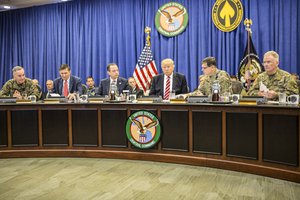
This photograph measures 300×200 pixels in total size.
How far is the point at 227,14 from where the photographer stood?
700 centimetres

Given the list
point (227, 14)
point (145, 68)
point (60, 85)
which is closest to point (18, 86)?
point (60, 85)

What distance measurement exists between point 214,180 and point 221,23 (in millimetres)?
4635

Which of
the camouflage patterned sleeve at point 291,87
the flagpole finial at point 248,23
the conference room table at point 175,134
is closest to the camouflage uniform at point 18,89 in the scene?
the conference room table at point 175,134

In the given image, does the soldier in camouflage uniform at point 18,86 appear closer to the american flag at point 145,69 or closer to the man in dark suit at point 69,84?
the man in dark suit at point 69,84

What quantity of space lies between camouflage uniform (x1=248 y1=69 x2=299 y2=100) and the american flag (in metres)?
3.83

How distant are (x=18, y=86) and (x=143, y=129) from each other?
7.86 feet

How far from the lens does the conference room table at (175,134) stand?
3379mm

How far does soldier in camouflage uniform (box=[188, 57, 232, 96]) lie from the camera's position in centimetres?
460

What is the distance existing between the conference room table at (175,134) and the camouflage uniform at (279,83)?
652mm

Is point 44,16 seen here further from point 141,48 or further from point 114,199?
point 114,199

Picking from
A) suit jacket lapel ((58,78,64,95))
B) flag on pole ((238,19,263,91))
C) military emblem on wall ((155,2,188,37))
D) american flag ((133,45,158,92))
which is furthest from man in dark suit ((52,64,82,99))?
flag on pole ((238,19,263,91))

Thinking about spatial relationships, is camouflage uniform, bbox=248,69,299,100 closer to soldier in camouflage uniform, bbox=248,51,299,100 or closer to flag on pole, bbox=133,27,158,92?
soldier in camouflage uniform, bbox=248,51,299,100

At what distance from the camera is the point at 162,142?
13.7ft

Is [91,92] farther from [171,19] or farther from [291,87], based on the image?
[291,87]
